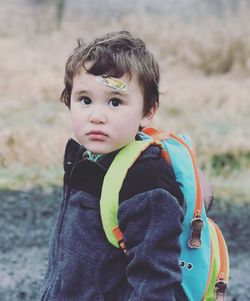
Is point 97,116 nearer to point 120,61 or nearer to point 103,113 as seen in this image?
point 103,113

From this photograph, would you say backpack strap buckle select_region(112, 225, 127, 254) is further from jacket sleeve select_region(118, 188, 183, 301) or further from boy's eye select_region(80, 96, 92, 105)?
boy's eye select_region(80, 96, 92, 105)

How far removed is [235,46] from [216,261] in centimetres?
867

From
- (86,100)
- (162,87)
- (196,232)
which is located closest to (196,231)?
(196,232)

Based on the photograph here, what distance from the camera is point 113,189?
8.11 feet

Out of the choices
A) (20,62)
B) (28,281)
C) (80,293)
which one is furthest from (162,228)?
(20,62)

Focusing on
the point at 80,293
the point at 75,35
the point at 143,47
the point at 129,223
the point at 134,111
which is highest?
the point at 143,47

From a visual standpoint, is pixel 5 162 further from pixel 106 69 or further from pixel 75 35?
pixel 75 35

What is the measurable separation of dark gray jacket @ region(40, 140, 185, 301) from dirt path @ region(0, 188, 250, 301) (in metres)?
2.00

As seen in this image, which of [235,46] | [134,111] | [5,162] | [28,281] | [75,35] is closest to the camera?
[134,111]

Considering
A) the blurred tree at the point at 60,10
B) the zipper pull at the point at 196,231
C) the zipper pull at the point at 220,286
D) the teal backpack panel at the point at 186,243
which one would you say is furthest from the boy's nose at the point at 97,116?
the blurred tree at the point at 60,10

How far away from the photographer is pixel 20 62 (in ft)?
33.4

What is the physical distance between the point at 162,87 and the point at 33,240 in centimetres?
466

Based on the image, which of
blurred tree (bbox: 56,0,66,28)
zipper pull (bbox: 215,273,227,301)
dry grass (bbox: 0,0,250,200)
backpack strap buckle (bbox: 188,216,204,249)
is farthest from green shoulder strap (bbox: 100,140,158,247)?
blurred tree (bbox: 56,0,66,28)

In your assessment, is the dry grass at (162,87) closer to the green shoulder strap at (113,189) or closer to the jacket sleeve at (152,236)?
the green shoulder strap at (113,189)
